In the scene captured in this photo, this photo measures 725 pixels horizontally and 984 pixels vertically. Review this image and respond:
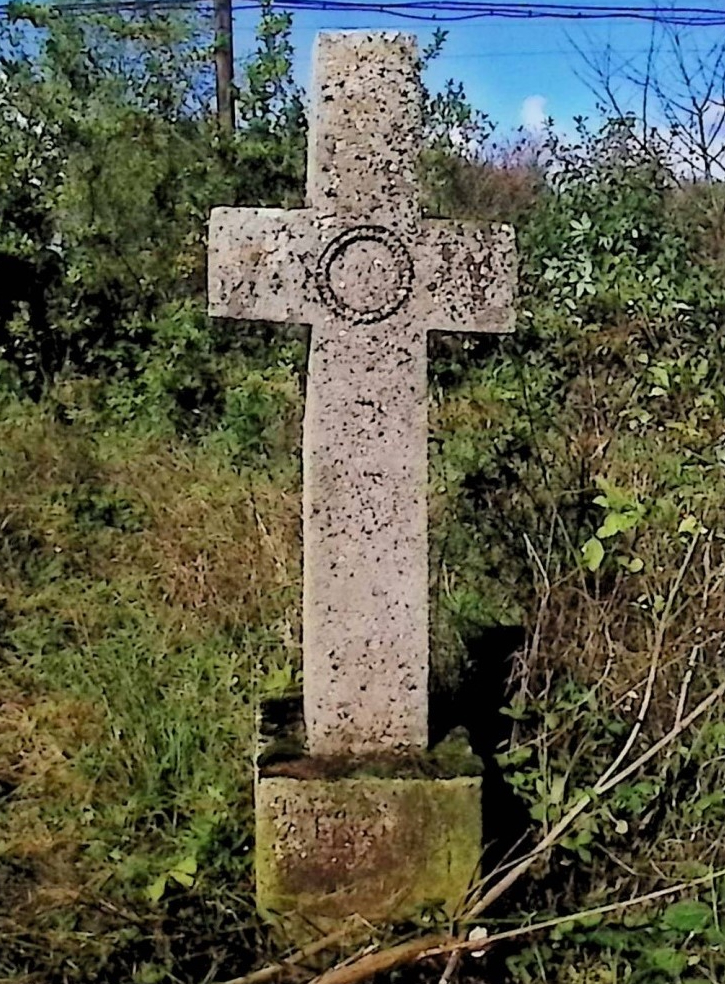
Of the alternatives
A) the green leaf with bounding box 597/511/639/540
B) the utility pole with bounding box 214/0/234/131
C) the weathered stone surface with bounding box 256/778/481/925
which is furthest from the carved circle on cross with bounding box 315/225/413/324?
the utility pole with bounding box 214/0/234/131

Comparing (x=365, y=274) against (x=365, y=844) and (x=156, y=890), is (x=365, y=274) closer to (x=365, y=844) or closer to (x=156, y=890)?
(x=365, y=844)

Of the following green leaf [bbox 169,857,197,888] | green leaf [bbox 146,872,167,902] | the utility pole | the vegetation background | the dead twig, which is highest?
the utility pole

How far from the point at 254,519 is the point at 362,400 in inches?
86.5

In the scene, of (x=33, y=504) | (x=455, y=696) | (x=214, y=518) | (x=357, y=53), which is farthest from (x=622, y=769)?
(x=33, y=504)

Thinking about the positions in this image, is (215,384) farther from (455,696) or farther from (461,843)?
(461,843)

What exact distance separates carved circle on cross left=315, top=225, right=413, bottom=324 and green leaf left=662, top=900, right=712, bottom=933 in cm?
140

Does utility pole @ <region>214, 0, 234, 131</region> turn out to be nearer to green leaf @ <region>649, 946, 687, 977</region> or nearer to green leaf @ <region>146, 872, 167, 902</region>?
green leaf @ <region>146, 872, 167, 902</region>

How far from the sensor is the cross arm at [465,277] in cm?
287

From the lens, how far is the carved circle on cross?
285cm

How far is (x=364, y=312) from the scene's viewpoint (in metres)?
2.85

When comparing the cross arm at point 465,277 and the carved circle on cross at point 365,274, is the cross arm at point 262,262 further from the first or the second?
the cross arm at point 465,277

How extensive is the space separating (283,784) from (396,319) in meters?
1.05

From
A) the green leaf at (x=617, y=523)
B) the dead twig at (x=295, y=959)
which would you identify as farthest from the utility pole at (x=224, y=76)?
the dead twig at (x=295, y=959)

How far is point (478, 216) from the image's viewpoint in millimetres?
8234
